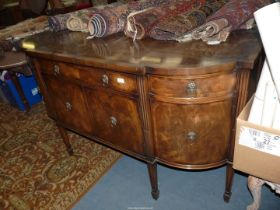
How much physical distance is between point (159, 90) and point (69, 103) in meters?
0.76

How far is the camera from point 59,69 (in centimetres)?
156

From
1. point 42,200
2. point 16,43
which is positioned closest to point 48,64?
point 42,200

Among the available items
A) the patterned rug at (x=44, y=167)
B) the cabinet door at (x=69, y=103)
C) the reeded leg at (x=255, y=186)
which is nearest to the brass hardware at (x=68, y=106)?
the cabinet door at (x=69, y=103)

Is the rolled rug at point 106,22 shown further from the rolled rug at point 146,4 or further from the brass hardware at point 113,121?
the brass hardware at point 113,121

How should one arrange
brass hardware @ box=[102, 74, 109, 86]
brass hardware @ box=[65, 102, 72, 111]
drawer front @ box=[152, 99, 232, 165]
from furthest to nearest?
brass hardware @ box=[65, 102, 72, 111] < brass hardware @ box=[102, 74, 109, 86] < drawer front @ box=[152, 99, 232, 165]

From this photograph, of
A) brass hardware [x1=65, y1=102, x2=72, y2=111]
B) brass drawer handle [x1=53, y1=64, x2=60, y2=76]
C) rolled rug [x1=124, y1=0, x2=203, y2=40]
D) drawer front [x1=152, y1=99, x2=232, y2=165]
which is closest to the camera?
drawer front [x1=152, y1=99, x2=232, y2=165]

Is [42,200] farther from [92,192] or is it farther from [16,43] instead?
[16,43]

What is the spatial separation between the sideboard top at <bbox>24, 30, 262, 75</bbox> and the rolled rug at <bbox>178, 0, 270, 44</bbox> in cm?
5

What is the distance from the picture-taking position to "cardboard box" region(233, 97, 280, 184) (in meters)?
1.09

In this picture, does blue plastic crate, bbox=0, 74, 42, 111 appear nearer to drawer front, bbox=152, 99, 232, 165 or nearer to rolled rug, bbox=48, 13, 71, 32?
rolled rug, bbox=48, 13, 71, 32

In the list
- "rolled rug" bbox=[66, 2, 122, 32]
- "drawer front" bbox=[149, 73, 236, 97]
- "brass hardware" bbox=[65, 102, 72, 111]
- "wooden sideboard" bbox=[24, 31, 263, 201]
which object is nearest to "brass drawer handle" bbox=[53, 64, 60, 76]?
"wooden sideboard" bbox=[24, 31, 263, 201]

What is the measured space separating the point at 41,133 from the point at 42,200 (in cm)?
92

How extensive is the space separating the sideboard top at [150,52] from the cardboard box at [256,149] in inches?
10.5

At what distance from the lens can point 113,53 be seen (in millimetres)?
1337
